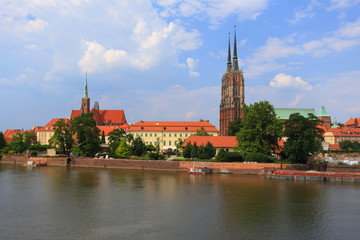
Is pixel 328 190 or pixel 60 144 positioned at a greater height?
pixel 60 144

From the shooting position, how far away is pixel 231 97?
4705 inches

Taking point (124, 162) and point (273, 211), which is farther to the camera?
point (124, 162)

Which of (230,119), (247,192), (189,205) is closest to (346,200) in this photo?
(247,192)

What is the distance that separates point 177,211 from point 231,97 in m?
96.3

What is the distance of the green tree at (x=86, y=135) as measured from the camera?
72750 mm

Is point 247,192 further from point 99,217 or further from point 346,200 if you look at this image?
point 99,217

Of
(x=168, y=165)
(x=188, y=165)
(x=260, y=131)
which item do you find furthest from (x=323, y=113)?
(x=168, y=165)

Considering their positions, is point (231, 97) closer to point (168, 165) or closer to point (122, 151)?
point (122, 151)

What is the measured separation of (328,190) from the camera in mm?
38656

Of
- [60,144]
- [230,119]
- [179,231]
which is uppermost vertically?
[230,119]

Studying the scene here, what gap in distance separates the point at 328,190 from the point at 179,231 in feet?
82.9

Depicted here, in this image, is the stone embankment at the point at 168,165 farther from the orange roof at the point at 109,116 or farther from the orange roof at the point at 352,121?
the orange roof at the point at 352,121

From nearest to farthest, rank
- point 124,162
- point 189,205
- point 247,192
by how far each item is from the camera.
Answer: point 189,205 < point 247,192 < point 124,162

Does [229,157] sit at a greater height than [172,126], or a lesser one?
lesser
